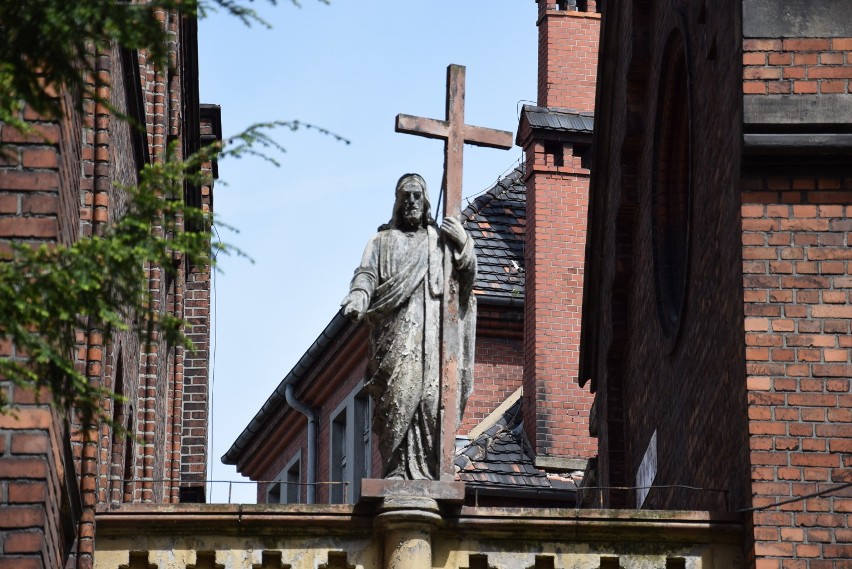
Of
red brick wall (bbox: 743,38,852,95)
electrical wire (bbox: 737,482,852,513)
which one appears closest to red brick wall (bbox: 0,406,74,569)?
electrical wire (bbox: 737,482,852,513)

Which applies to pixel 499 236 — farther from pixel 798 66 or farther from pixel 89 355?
pixel 89 355

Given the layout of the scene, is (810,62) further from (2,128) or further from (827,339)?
(2,128)

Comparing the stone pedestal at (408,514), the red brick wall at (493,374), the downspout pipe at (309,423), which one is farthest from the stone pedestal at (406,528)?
the downspout pipe at (309,423)

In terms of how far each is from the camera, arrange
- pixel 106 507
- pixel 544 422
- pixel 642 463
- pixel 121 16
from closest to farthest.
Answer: pixel 121 16 < pixel 106 507 < pixel 642 463 < pixel 544 422

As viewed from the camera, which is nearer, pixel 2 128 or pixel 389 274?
pixel 2 128

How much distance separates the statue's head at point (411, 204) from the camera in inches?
516

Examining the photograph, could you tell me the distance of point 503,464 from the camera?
84.1ft

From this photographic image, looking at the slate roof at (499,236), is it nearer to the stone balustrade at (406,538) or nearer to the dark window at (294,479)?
the dark window at (294,479)

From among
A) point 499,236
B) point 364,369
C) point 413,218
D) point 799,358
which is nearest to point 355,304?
point 413,218

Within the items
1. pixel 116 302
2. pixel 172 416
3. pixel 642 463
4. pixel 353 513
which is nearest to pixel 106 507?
pixel 353 513

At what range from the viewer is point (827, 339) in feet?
40.4

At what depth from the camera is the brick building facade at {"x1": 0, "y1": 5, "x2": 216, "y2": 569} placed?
367 inches

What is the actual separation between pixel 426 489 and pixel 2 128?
3.64 meters

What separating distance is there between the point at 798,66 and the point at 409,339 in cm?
298
